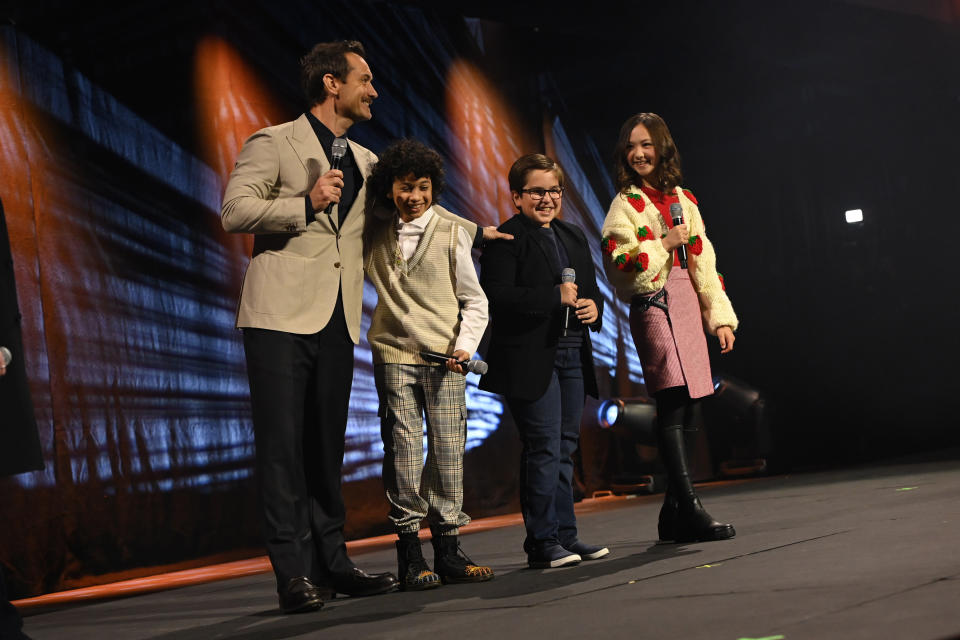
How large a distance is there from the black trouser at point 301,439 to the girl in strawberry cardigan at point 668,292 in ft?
3.21

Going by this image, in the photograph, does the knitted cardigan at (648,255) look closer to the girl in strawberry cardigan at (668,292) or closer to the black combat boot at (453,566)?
the girl in strawberry cardigan at (668,292)

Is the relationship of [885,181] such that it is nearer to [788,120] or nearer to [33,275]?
[788,120]

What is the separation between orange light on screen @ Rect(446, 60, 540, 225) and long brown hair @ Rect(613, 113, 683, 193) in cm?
278

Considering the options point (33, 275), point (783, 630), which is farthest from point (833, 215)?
point (783, 630)

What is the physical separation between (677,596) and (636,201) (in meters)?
1.49

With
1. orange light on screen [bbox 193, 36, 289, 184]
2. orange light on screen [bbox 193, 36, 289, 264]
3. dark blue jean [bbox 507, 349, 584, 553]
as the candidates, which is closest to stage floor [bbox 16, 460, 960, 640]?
dark blue jean [bbox 507, 349, 584, 553]

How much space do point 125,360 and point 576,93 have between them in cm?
453

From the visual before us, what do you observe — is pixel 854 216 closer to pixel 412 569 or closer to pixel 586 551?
pixel 586 551

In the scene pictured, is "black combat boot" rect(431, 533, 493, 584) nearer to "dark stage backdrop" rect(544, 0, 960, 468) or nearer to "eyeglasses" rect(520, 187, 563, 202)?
"eyeglasses" rect(520, 187, 563, 202)

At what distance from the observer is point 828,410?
8492mm

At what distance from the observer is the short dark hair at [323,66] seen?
2.60 m

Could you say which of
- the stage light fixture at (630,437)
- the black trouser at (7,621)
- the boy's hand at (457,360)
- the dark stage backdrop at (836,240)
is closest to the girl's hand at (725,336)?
the boy's hand at (457,360)

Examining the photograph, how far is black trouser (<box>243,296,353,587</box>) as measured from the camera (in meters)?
2.35

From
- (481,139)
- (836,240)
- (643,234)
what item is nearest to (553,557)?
(643,234)
